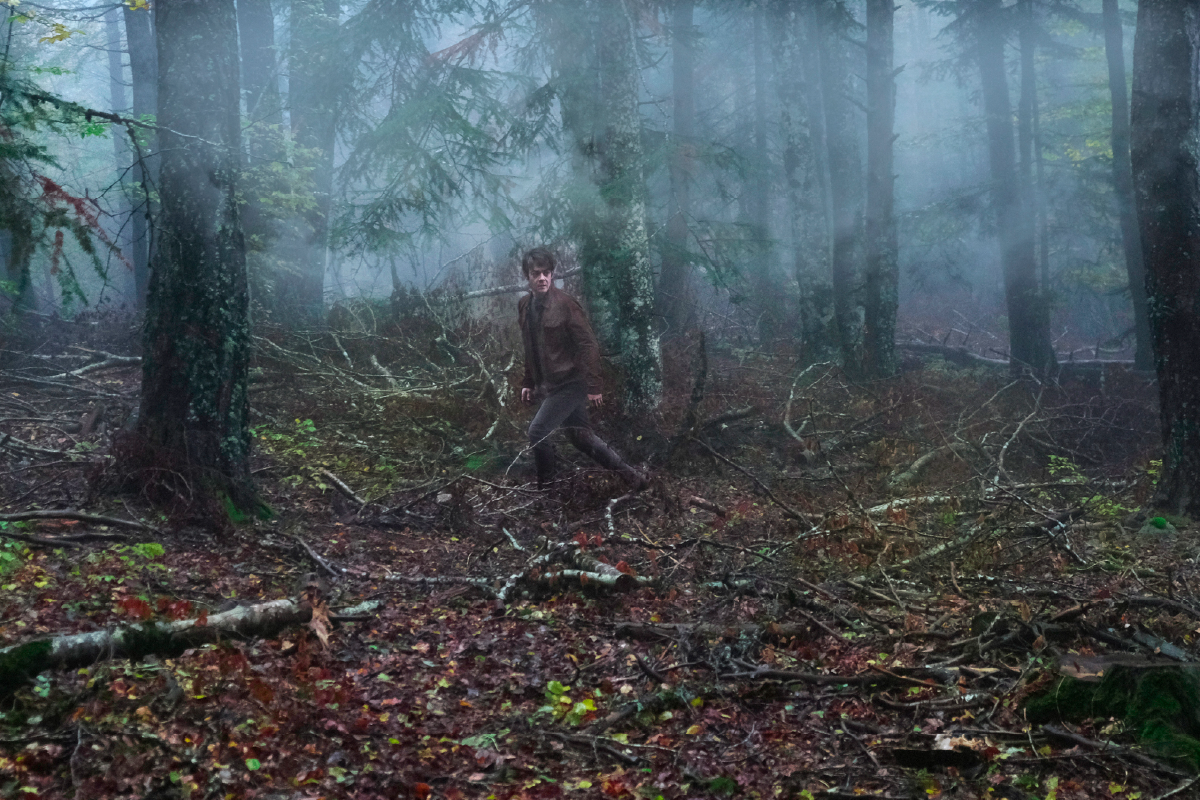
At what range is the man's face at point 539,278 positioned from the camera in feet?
26.1

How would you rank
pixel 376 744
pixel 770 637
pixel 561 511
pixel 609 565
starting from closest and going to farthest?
1. pixel 376 744
2. pixel 770 637
3. pixel 609 565
4. pixel 561 511

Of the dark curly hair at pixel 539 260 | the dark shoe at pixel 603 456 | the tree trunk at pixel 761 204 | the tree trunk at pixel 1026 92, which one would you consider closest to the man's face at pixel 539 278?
the dark curly hair at pixel 539 260

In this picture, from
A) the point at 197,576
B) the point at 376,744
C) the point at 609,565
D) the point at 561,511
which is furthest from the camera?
the point at 561,511

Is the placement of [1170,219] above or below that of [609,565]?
above

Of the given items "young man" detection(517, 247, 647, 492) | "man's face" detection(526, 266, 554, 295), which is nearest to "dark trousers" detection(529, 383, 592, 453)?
"young man" detection(517, 247, 647, 492)

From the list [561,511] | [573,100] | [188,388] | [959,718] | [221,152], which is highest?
[573,100]

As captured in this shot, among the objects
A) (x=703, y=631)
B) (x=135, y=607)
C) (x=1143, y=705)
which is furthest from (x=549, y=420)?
(x=1143, y=705)

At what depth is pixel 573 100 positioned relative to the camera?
36.4 ft

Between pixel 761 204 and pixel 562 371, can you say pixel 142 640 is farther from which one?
pixel 761 204

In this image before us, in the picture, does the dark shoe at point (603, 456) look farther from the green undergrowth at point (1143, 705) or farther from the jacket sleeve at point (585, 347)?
the green undergrowth at point (1143, 705)

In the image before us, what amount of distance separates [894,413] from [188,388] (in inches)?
330

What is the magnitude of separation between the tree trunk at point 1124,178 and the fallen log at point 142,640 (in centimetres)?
1368

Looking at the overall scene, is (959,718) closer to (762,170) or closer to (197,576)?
(197,576)

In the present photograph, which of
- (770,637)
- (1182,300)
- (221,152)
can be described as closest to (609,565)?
(770,637)
